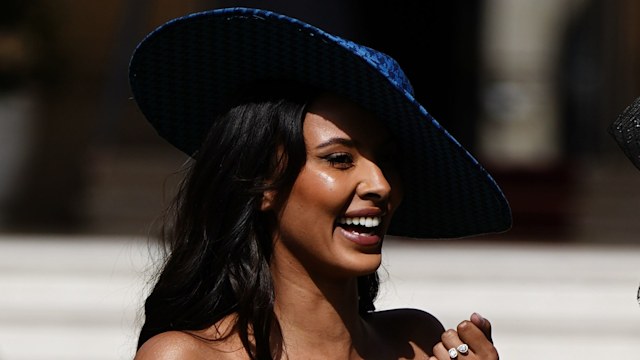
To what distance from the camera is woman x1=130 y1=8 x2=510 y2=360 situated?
109 inches

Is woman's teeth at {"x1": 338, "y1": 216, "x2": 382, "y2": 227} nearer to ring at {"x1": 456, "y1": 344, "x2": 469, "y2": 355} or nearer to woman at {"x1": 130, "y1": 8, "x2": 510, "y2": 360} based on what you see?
woman at {"x1": 130, "y1": 8, "x2": 510, "y2": 360}

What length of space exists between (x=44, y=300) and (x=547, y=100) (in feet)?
26.5

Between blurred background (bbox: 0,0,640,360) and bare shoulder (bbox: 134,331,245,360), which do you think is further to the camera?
blurred background (bbox: 0,0,640,360)

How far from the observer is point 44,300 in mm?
7227

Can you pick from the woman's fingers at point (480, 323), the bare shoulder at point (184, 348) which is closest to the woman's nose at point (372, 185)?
the woman's fingers at point (480, 323)

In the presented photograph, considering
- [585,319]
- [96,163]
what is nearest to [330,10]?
[585,319]

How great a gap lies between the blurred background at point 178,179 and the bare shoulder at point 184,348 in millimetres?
1987

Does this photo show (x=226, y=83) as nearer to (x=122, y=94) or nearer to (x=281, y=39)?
(x=281, y=39)

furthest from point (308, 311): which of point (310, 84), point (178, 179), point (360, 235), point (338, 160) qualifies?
point (178, 179)

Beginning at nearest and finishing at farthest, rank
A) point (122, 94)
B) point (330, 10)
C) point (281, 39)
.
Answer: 1. point (281, 39)
2. point (330, 10)
3. point (122, 94)

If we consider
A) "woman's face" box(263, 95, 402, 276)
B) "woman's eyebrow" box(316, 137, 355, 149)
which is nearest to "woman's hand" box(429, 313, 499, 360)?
"woman's face" box(263, 95, 402, 276)

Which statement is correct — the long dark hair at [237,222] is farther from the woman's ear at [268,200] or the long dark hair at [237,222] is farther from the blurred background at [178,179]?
the blurred background at [178,179]

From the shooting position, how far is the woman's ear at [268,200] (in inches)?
112

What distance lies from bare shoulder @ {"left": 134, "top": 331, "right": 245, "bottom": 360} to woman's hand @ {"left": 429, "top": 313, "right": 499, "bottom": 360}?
400 mm
